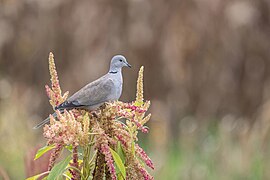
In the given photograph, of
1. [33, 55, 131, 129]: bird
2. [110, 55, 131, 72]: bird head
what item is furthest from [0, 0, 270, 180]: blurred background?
[33, 55, 131, 129]: bird

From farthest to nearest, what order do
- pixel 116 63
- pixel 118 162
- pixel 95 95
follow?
pixel 116 63 → pixel 95 95 → pixel 118 162

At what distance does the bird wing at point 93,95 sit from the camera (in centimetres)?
255

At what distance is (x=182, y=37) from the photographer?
9.54m

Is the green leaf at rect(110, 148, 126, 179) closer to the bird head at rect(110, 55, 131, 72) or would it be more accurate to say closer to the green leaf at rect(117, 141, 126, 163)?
the green leaf at rect(117, 141, 126, 163)

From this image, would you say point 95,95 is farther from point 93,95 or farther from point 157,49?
point 157,49

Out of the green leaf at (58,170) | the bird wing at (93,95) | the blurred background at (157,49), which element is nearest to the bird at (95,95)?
the bird wing at (93,95)

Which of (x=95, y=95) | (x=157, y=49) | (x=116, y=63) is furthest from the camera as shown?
(x=157, y=49)

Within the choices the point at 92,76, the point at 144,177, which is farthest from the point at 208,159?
the point at 144,177

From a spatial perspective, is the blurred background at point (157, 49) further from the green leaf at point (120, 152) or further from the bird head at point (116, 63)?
the green leaf at point (120, 152)

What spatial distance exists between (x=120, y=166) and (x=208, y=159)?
3790 mm

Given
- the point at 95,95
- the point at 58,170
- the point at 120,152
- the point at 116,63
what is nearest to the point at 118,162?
the point at 120,152

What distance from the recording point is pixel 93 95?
2.62 metres

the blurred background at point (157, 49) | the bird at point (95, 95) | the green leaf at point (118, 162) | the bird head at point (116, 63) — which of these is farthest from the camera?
the blurred background at point (157, 49)

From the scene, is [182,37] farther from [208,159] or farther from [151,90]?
[208,159]
